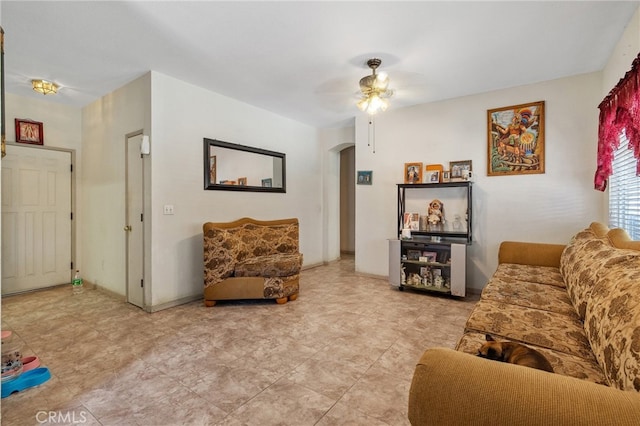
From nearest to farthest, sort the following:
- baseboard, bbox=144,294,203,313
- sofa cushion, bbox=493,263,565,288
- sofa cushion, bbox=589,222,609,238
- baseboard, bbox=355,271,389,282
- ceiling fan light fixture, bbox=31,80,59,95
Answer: sofa cushion, bbox=589,222,609,238 < sofa cushion, bbox=493,263,565,288 < baseboard, bbox=144,294,203,313 < ceiling fan light fixture, bbox=31,80,59,95 < baseboard, bbox=355,271,389,282

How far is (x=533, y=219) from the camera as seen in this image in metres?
3.47

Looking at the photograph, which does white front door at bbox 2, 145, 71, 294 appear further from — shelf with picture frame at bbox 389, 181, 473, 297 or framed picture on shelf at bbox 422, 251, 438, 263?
framed picture on shelf at bbox 422, 251, 438, 263

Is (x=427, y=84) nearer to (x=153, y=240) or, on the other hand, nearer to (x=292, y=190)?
(x=292, y=190)

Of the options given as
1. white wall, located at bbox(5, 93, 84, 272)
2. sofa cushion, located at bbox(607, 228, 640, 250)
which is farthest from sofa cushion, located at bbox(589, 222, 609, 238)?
white wall, located at bbox(5, 93, 84, 272)

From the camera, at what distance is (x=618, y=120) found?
2.41 meters

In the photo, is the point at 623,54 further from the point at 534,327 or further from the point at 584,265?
the point at 534,327

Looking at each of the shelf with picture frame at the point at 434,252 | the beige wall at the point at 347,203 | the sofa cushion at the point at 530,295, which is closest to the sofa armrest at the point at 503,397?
the sofa cushion at the point at 530,295

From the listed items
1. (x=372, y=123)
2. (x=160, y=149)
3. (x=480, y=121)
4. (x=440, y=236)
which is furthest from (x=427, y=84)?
(x=160, y=149)

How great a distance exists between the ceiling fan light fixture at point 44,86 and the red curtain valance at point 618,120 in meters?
5.56

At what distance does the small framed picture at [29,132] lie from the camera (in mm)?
3740

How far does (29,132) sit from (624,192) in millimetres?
→ 6756

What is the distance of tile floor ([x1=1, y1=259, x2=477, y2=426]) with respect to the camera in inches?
64.5

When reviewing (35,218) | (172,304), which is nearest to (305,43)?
(172,304)

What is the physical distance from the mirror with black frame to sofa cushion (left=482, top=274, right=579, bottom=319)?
3.19 m
